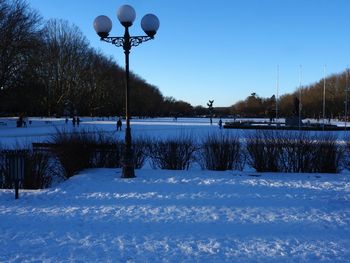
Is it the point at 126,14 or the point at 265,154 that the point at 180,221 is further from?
the point at 265,154

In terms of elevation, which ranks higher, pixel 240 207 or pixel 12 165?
pixel 12 165

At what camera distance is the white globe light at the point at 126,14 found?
41.2ft

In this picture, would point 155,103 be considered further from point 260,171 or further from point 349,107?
point 260,171

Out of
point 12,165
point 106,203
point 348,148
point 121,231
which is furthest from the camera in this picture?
point 348,148

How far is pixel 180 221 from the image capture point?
7602 mm

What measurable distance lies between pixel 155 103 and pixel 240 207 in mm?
145089

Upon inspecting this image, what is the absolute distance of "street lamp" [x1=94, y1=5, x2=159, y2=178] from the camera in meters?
12.4

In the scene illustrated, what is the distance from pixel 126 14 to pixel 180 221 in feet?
23.6

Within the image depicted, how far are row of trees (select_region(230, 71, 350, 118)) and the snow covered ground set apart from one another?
291 feet

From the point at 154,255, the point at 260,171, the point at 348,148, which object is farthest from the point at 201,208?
the point at 348,148

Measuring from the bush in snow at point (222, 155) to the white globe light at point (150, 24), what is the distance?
169 inches

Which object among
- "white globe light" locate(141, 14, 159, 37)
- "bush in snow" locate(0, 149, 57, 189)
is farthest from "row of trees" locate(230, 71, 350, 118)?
"bush in snow" locate(0, 149, 57, 189)

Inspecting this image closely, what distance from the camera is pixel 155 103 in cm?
15300

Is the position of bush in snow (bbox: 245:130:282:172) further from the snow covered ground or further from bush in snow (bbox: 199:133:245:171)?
the snow covered ground
